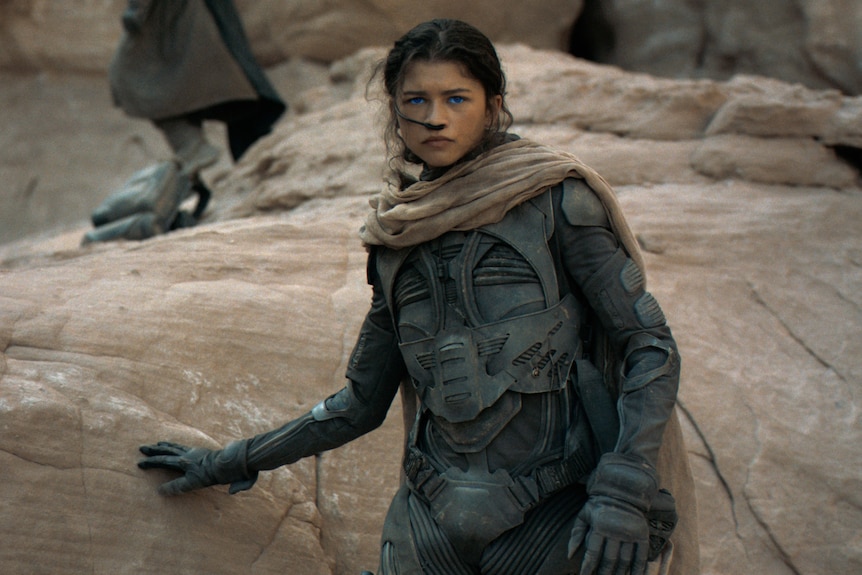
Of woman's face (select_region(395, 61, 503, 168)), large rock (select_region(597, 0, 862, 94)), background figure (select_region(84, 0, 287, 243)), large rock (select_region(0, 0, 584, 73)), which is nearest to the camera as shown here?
woman's face (select_region(395, 61, 503, 168))

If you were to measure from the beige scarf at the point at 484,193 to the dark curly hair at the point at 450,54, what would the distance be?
88 mm

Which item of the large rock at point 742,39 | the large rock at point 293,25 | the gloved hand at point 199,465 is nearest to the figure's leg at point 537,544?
the gloved hand at point 199,465

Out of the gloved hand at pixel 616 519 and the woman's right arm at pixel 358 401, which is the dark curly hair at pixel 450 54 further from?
the gloved hand at pixel 616 519

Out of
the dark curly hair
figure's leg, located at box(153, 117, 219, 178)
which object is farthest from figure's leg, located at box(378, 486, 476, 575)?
figure's leg, located at box(153, 117, 219, 178)

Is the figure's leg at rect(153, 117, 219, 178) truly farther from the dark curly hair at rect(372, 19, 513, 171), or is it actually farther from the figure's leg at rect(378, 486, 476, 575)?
the figure's leg at rect(378, 486, 476, 575)

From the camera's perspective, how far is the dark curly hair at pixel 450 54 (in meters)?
2.36

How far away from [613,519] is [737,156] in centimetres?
330

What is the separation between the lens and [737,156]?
16.6 ft

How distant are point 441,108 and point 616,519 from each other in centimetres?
92

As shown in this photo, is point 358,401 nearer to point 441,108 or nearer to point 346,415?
point 346,415

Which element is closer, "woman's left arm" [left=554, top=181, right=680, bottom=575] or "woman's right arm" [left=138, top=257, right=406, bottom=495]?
"woman's left arm" [left=554, top=181, right=680, bottom=575]

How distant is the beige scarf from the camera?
7.77ft

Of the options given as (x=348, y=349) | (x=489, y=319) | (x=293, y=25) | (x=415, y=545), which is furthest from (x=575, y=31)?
(x=415, y=545)

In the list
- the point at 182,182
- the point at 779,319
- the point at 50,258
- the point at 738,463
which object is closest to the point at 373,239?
the point at 738,463
